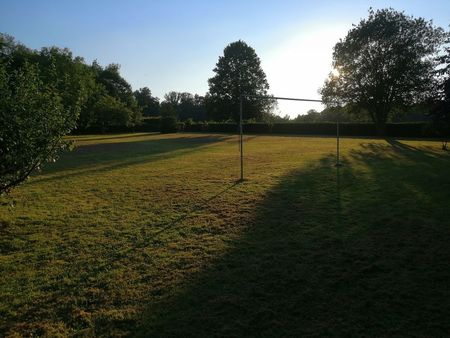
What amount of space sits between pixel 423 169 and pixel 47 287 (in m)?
13.0

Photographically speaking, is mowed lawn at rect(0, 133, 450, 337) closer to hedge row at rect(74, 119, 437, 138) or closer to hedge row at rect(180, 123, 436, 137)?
hedge row at rect(74, 119, 437, 138)

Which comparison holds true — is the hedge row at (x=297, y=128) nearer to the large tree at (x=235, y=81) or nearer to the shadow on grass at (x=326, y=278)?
the large tree at (x=235, y=81)

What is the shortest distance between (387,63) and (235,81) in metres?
28.5

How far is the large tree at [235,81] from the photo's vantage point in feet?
192

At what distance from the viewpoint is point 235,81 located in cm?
5894

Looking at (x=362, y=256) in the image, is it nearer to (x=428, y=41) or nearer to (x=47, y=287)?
(x=47, y=287)

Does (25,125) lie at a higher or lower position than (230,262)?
higher

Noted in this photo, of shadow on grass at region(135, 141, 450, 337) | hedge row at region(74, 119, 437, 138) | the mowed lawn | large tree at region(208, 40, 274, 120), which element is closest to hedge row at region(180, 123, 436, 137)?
hedge row at region(74, 119, 437, 138)

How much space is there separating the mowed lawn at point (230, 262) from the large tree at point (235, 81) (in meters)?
50.0

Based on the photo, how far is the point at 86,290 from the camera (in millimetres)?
4207

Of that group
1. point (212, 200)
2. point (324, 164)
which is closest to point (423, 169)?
point (324, 164)

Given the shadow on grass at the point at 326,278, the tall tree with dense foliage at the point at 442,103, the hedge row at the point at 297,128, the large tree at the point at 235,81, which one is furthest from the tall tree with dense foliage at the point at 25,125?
the large tree at the point at 235,81

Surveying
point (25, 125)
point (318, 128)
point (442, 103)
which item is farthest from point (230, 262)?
point (318, 128)

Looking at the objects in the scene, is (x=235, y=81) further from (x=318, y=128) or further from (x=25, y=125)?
(x=25, y=125)
